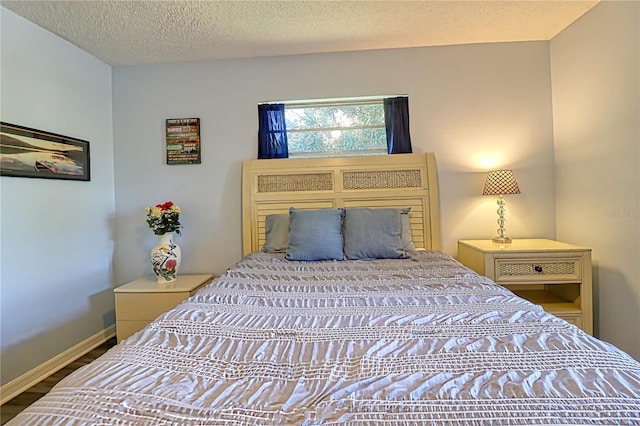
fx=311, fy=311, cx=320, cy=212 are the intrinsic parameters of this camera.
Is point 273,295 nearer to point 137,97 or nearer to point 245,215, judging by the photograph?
point 245,215

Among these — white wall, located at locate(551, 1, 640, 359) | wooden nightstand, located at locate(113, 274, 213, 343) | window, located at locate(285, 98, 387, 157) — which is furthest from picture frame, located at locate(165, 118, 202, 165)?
white wall, located at locate(551, 1, 640, 359)

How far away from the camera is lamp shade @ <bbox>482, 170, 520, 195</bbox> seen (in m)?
2.40

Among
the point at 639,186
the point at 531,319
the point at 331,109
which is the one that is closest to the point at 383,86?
the point at 331,109

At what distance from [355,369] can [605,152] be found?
2.39 metres

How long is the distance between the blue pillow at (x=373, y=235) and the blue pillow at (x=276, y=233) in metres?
0.49

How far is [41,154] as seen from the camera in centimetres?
218

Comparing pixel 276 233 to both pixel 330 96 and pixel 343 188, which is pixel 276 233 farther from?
pixel 330 96

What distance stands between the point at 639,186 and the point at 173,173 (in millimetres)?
3392

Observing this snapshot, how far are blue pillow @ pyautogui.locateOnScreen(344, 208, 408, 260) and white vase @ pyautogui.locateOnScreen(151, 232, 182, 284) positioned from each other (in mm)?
1435

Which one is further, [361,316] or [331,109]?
[331,109]

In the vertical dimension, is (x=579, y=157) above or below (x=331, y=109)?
below

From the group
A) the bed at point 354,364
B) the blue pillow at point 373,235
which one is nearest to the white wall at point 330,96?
the blue pillow at point 373,235

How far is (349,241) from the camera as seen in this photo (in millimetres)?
2166

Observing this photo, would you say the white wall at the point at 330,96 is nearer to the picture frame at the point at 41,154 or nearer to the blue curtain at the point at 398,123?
the blue curtain at the point at 398,123
